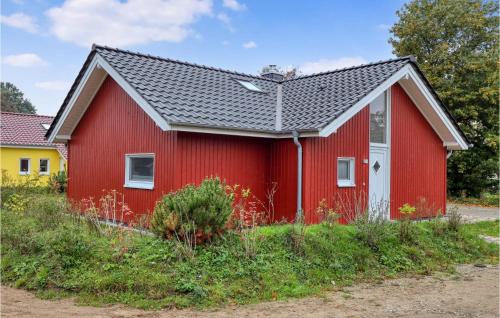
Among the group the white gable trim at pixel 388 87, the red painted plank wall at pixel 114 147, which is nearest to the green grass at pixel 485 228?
the white gable trim at pixel 388 87

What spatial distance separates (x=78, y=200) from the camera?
47.5ft

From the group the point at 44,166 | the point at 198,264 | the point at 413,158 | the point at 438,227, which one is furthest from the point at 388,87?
the point at 44,166

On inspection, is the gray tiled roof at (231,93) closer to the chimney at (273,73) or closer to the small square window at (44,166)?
the chimney at (273,73)

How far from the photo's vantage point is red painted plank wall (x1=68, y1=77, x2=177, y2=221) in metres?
11.1

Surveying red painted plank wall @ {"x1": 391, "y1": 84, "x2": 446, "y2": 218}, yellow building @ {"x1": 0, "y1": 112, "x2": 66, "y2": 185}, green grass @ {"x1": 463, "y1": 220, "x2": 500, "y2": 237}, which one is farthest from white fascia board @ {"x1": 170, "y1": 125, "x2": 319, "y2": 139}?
yellow building @ {"x1": 0, "y1": 112, "x2": 66, "y2": 185}

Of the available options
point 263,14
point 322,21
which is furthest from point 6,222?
point 322,21

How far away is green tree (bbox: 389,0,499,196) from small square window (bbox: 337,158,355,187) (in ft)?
44.4

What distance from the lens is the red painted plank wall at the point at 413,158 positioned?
551 inches

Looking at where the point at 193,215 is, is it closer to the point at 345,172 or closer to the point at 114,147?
the point at 114,147

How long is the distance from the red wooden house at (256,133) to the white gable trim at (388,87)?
3 centimetres

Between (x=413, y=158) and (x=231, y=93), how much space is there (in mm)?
6278

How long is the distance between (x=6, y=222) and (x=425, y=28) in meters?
22.4

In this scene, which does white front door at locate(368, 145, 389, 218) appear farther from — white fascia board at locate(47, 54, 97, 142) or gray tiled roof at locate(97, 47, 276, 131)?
white fascia board at locate(47, 54, 97, 142)

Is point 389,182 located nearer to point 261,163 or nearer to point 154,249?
point 261,163
